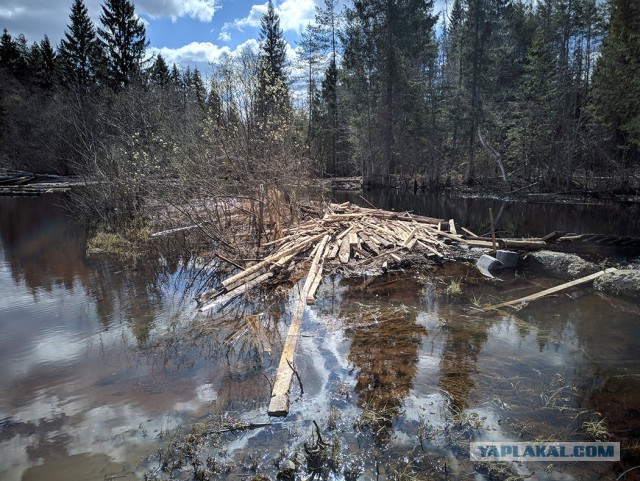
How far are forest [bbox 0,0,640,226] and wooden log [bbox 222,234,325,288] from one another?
6.54ft

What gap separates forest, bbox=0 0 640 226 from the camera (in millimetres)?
14523

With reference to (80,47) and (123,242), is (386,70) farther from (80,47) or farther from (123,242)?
(80,47)

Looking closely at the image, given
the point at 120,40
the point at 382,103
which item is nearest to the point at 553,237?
the point at 382,103

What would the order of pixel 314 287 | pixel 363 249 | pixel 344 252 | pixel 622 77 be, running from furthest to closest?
pixel 622 77
pixel 363 249
pixel 344 252
pixel 314 287

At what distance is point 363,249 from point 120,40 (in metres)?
34.6

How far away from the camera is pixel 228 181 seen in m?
10.5

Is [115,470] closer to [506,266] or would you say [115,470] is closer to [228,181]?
[228,181]

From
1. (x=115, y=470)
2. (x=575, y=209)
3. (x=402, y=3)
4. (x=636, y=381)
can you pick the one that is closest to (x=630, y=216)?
(x=575, y=209)

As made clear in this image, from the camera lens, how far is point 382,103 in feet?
98.9

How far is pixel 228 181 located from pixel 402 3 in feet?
81.7

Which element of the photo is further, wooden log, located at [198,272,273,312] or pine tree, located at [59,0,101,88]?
pine tree, located at [59,0,101,88]

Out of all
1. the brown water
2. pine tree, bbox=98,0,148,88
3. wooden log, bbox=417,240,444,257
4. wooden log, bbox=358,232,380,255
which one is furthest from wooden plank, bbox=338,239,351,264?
pine tree, bbox=98,0,148,88

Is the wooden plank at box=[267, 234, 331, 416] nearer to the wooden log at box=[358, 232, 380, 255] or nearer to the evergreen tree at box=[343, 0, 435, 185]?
the wooden log at box=[358, 232, 380, 255]

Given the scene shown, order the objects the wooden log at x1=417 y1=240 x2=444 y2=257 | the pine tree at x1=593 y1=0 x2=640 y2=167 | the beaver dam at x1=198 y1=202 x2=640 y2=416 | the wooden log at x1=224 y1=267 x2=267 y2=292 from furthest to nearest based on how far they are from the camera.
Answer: the pine tree at x1=593 y1=0 x2=640 y2=167 → the wooden log at x1=417 y1=240 x2=444 y2=257 → the beaver dam at x1=198 y1=202 x2=640 y2=416 → the wooden log at x1=224 y1=267 x2=267 y2=292
